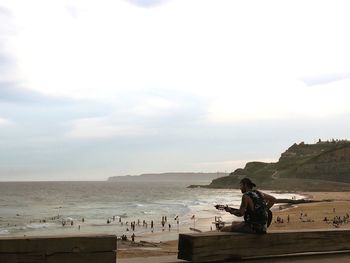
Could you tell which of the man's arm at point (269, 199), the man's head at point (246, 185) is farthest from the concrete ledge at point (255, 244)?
the man's head at point (246, 185)

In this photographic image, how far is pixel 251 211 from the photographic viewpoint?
5.53 meters

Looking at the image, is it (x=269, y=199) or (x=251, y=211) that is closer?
(x=251, y=211)

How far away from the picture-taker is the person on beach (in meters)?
5.24

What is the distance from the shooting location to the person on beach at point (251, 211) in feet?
17.2

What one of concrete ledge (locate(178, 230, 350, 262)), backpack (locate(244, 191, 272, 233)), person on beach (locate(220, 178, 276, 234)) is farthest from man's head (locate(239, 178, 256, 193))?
concrete ledge (locate(178, 230, 350, 262))

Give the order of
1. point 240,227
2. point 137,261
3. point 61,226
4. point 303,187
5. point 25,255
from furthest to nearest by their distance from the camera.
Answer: point 303,187, point 61,226, point 240,227, point 137,261, point 25,255

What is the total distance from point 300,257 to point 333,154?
17451 centimetres

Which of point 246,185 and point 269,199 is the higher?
point 246,185

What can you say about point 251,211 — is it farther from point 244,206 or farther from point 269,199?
point 269,199

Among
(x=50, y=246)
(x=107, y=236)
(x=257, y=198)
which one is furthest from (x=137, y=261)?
(x=257, y=198)

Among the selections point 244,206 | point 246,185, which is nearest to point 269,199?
point 246,185

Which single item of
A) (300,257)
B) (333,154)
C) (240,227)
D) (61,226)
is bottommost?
(61,226)

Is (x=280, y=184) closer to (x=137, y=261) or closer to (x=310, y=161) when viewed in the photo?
(x=310, y=161)

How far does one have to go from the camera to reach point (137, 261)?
4.61 metres
